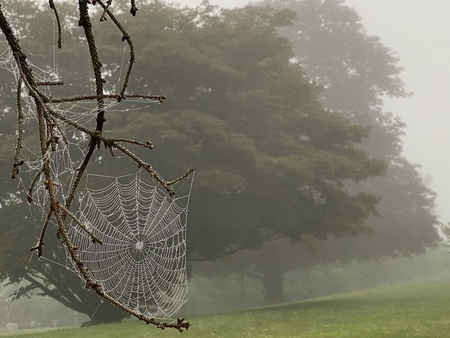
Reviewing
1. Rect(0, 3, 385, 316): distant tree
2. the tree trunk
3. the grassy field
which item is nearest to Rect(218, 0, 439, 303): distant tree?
the tree trunk

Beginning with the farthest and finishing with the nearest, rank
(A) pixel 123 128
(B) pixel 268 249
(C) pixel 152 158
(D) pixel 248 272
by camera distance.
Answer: (D) pixel 248 272, (B) pixel 268 249, (C) pixel 152 158, (A) pixel 123 128

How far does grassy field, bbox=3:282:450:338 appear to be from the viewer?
13.4 metres

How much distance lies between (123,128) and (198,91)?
4.36 m

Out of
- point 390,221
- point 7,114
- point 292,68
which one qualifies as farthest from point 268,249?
point 7,114

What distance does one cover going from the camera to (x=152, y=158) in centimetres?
2100

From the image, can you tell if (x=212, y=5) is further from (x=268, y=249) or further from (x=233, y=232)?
(x=268, y=249)

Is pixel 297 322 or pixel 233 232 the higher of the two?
pixel 233 232

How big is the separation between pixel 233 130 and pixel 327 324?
32.2 feet

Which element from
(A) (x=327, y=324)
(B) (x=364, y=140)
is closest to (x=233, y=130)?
(A) (x=327, y=324)

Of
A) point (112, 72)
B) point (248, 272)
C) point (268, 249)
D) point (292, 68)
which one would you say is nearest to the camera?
point (112, 72)

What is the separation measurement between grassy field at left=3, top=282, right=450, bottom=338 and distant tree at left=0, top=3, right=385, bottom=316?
355 centimetres

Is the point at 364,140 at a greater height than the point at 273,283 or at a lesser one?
greater

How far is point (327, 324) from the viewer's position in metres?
15.4

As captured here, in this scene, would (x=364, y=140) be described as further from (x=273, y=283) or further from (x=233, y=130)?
(x=233, y=130)
